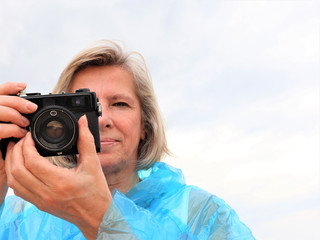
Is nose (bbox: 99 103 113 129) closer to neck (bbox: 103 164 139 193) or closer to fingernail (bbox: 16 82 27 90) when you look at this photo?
neck (bbox: 103 164 139 193)

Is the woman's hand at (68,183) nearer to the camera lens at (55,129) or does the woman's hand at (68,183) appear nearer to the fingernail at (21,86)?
the camera lens at (55,129)

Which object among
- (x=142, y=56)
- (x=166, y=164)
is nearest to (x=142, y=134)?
(x=166, y=164)

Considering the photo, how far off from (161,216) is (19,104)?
3.53ft

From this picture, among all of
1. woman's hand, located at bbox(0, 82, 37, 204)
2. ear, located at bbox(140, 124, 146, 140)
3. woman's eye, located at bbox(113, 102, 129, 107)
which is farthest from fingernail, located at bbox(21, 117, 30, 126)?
ear, located at bbox(140, 124, 146, 140)

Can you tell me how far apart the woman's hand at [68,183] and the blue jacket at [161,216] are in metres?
0.12

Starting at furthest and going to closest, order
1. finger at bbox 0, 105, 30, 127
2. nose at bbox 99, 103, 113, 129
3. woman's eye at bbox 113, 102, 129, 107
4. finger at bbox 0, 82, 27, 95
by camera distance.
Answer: woman's eye at bbox 113, 102, 129, 107 < nose at bbox 99, 103, 113, 129 < finger at bbox 0, 82, 27, 95 < finger at bbox 0, 105, 30, 127

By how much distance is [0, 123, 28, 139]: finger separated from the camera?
200cm

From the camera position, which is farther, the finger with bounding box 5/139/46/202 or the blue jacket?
the blue jacket

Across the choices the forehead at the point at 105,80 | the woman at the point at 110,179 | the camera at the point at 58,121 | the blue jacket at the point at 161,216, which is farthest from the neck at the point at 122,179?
the camera at the point at 58,121

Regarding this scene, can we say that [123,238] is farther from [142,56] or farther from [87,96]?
[142,56]

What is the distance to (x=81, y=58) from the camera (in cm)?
288

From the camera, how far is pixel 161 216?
8.00 feet

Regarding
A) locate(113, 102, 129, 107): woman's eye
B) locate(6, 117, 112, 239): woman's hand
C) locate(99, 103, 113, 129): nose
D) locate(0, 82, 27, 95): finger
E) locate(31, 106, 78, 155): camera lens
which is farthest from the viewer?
locate(113, 102, 129, 107): woman's eye

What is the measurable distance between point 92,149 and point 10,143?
48 cm
